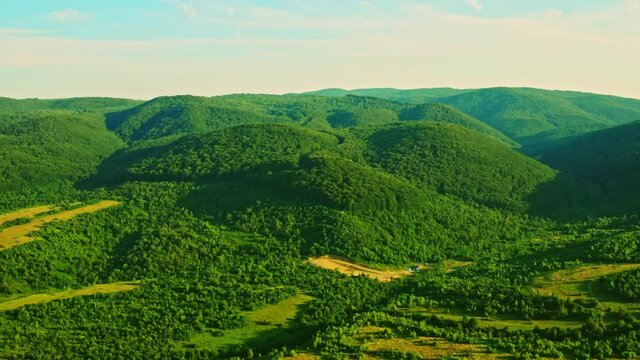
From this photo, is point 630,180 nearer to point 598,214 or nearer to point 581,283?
point 598,214

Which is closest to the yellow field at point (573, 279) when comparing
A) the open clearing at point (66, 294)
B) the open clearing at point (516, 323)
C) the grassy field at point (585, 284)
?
the grassy field at point (585, 284)

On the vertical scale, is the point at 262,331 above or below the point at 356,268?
below

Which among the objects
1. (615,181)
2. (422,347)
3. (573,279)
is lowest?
(422,347)

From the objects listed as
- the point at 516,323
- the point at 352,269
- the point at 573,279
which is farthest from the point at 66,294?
the point at 573,279

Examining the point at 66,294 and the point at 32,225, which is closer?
the point at 66,294

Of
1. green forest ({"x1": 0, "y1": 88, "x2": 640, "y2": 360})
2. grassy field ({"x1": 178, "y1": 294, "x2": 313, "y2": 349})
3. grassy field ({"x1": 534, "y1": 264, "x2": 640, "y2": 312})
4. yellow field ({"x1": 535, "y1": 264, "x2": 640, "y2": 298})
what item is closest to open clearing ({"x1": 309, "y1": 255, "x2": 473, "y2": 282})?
green forest ({"x1": 0, "y1": 88, "x2": 640, "y2": 360})

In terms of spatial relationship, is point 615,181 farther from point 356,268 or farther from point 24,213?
point 24,213

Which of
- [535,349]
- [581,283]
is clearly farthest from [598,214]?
[535,349]

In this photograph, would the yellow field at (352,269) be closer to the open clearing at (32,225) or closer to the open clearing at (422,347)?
the open clearing at (422,347)

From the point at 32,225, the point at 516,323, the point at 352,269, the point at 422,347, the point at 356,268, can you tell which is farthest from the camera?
the point at 32,225
